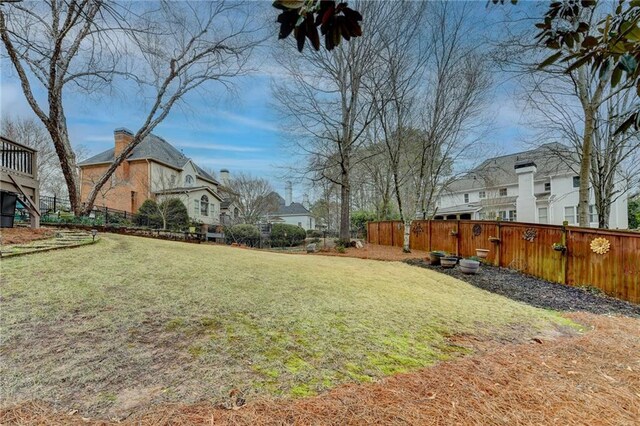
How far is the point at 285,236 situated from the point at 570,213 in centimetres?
1823

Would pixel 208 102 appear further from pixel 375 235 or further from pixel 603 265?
pixel 603 265

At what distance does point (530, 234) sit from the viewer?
27.2 ft

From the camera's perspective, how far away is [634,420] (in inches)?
73.6

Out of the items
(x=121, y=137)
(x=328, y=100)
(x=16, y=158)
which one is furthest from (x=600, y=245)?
(x=121, y=137)

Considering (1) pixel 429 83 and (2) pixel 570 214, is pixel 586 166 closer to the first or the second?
(1) pixel 429 83

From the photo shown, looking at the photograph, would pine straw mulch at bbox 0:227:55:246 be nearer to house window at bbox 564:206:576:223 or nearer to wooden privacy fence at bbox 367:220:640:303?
wooden privacy fence at bbox 367:220:640:303

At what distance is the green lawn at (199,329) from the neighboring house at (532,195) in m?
Result: 13.4

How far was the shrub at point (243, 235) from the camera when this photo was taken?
1800 centimetres

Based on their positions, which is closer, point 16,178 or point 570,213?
point 16,178

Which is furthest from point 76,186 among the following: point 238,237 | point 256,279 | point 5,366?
point 5,366

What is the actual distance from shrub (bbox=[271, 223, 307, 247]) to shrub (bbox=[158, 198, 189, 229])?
5616mm

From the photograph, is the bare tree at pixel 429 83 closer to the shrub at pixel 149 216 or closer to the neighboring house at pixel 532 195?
the neighboring house at pixel 532 195

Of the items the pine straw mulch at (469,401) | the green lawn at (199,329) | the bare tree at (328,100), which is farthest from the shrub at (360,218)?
the pine straw mulch at (469,401)

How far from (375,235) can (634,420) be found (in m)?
15.2
